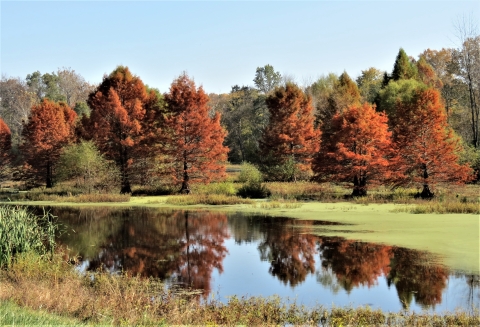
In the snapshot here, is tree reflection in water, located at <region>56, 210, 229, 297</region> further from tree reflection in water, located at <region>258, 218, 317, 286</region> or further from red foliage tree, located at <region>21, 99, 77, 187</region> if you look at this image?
red foliage tree, located at <region>21, 99, 77, 187</region>

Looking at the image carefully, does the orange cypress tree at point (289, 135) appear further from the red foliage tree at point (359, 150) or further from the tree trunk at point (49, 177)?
the tree trunk at point (49, 177)

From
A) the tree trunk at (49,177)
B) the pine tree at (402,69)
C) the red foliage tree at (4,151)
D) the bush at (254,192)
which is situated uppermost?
the pine tree at (402,69)

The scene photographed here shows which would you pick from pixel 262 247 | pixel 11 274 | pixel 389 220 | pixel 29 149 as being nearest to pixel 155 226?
pixel 262 247

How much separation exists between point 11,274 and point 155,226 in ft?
38.4

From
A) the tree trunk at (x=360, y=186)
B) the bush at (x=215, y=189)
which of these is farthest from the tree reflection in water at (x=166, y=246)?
the tree trunk at (x=360, y=186)

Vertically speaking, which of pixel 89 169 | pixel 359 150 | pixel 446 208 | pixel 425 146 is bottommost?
pixel 446 208

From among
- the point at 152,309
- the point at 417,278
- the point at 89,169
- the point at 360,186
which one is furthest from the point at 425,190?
the point at 152,309

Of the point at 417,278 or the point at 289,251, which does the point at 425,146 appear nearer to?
the point at 289,251

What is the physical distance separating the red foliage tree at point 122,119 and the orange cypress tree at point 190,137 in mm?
2562

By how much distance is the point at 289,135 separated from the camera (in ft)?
145

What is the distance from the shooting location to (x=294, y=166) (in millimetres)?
42844

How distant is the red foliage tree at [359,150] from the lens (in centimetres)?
3117

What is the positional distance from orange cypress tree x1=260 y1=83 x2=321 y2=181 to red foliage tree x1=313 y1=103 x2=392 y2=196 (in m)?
10.9

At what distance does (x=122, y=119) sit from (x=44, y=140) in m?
11.3
